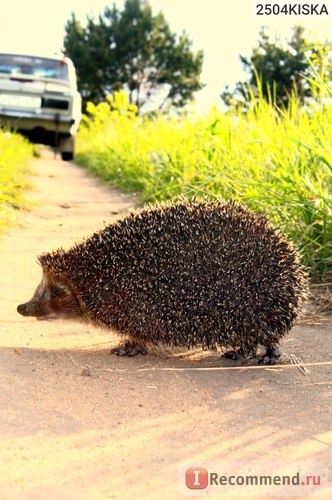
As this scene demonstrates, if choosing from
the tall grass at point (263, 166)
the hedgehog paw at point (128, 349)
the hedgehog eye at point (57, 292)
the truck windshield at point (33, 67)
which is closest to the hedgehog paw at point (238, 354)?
the hedgehog paw at point (128, 349)

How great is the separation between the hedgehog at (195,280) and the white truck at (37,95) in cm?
1279

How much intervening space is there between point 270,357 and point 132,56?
5348 centimetres

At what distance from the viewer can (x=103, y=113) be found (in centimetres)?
2838

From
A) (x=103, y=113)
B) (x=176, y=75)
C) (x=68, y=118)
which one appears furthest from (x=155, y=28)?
(x=68, y=118)

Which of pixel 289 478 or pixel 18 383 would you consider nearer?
pixel 289 478

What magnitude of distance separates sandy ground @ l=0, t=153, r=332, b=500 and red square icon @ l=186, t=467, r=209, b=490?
0.08 ft

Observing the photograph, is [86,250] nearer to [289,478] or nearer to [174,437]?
[174,437]

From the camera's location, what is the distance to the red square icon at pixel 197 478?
9.02 ft

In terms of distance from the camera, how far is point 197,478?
2816 mm

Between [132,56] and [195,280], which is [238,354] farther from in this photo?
[132,56]

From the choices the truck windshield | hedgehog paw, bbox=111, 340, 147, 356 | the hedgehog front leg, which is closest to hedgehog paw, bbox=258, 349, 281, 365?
the hedgehog front leg

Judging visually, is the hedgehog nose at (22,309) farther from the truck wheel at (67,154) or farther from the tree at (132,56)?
the tree at (132,56)

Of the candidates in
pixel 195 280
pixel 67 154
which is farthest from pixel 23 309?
pixel 67 154

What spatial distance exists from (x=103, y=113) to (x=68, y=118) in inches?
428
